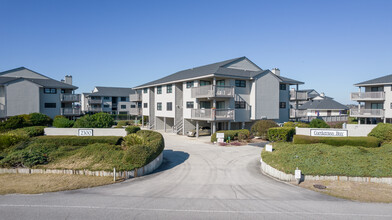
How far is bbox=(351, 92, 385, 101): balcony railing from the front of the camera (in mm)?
34287

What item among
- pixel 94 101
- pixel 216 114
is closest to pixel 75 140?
pixel 216 114

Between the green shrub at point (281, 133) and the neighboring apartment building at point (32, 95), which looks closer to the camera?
the green shrub at point (281, 133)

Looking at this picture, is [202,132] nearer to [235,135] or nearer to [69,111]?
[235,135]

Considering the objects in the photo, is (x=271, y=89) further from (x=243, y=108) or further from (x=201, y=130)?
(x=201, y=130)

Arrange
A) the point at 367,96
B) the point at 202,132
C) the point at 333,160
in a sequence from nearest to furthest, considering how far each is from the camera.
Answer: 1. the point at 333,160
2. the point at 202,132
3. the point at 367,96

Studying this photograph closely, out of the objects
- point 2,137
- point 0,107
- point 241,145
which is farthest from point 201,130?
point 0,107

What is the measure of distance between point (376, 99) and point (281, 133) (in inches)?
835

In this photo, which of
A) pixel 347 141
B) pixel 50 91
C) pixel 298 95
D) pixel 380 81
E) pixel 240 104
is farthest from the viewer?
pixel 50 91

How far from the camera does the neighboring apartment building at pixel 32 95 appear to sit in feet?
118

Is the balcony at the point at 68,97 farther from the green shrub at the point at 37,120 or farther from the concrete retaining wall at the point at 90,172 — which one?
the concrete retaining wall at the point at 90,172

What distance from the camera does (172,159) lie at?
18.2 meters

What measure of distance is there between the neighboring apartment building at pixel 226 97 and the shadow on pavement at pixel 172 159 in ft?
25.7

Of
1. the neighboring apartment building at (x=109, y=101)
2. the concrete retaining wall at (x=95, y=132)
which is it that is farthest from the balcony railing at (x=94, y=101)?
the concrete retaining wall at (x=95, y=132)

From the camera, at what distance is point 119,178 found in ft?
42.7
